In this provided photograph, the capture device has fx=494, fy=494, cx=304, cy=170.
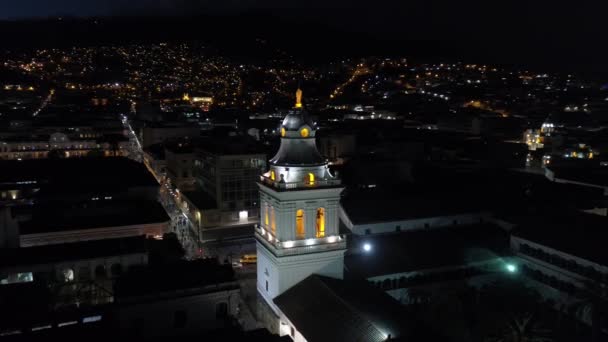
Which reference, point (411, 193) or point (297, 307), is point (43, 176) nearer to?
point (411, 193)

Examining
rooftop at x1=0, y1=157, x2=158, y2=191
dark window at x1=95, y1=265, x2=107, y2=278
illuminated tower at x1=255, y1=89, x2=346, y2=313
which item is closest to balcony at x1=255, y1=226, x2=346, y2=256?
illuminated tower at x1=255, y1=89, x2=346, y2=313

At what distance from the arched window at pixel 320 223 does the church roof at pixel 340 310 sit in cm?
250

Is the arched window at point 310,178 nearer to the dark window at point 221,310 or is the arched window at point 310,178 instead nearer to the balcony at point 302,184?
the balcony at point 302,184

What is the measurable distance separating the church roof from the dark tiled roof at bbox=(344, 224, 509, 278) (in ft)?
19.7

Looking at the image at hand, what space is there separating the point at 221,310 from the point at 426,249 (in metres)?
15.1

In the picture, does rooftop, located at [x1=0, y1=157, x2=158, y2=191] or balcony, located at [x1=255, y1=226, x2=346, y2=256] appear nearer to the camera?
balcony, located at [x1=255, y1=226, x2=346, y2=256]

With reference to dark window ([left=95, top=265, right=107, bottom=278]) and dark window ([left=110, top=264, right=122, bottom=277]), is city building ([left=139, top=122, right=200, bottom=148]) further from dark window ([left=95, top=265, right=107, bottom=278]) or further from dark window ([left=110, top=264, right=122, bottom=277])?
dark window ([left=95, top=265, right=107, bottom=278])

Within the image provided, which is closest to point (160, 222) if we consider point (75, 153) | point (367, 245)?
point (367, 245)

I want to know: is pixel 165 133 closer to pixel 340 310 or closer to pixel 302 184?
pixel 302 184

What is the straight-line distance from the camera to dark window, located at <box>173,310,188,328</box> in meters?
30.4

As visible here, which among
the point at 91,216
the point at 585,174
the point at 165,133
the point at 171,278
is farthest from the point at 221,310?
the point at 165,133

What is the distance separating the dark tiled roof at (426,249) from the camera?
33312 millimetres

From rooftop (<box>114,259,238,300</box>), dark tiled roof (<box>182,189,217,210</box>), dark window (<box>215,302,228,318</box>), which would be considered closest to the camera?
rooftop (<box>114,259,238,300</box>)

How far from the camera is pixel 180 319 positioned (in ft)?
101
